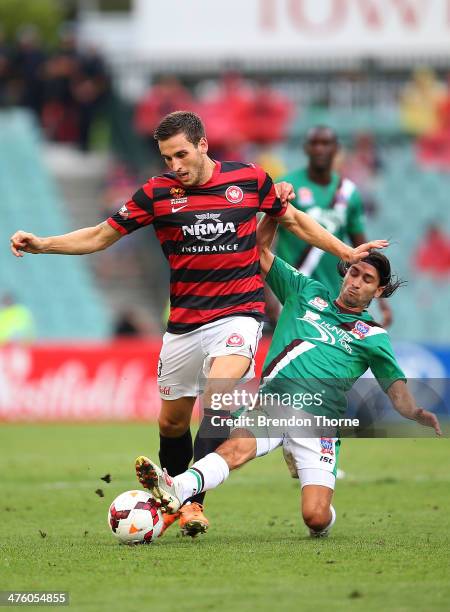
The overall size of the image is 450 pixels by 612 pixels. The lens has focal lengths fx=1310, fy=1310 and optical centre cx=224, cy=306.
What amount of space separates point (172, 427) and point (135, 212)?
1338 mm

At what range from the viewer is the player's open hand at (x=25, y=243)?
24.1 feet

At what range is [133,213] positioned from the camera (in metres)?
7.67

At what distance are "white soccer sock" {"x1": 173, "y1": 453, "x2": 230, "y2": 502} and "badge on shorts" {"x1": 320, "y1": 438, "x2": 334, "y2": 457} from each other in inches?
23.7

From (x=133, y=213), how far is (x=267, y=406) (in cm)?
138

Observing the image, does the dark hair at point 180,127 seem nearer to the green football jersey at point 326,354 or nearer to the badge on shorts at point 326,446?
the green football jersey at point 326,354

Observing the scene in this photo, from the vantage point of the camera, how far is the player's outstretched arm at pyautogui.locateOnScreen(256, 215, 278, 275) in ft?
26.5

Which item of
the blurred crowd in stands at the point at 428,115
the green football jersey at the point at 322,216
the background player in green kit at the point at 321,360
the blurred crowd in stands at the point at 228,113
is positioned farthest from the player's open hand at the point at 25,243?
the blurred crowd in stands at the point at 428,115

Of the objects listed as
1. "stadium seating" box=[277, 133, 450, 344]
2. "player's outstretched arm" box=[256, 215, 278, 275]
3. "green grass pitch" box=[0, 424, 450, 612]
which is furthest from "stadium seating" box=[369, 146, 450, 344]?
"player's outstretched arm" box=[256, 215, 278, 275]

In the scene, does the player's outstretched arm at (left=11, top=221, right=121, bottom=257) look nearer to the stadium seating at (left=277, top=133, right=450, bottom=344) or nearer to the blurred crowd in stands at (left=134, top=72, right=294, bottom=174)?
the blurred crowd in stands at (left=134, top=72, right=294, bottom=174)

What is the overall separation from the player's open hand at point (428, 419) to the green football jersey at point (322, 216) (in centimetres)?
335

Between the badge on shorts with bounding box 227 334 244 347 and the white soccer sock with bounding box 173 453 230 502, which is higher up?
the badge on shorts with bounding box 227 334 244 347

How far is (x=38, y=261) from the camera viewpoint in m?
22.4

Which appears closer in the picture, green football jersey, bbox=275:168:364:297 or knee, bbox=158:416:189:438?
knee, bbox=158:416:189:438

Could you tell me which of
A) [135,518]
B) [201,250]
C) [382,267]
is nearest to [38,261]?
[201,250]
